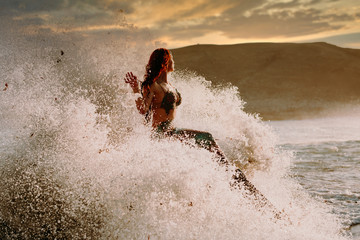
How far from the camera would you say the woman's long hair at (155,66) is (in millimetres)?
3844

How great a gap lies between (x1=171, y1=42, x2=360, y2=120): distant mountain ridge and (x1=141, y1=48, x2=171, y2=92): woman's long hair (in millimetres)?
21178

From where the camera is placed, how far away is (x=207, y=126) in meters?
6.04

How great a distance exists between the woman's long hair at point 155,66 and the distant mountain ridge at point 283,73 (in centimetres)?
2118

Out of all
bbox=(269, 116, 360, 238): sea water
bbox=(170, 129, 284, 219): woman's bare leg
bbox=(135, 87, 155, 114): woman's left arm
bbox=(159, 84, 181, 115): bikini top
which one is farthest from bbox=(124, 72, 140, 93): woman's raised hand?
bbox=(269, 116, 360, 238): sea water

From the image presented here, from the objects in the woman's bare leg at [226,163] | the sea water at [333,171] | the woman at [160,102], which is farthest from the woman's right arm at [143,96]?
the sea water at [333,171]

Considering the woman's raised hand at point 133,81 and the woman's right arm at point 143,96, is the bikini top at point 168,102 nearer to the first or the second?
the woman's right arm at point 143,96

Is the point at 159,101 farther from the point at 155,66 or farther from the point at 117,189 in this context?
the point at 117,189

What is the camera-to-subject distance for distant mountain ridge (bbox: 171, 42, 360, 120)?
2875cm

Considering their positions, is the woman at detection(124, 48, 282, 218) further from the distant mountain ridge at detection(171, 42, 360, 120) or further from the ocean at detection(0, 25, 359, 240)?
the distant mountain ridge at detection(171, 42, 360, 120)

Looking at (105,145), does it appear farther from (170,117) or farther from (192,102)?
(192,102)

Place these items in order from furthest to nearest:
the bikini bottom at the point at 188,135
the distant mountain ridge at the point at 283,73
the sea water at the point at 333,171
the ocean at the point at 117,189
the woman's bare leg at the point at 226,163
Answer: the distant mountain ridge at the point at 283,73 < the sea water at the point at 333,171 < the bikini bottom at the point at 188,135 < the woman's bare leg at the point at 226,163 < the ocean at the point at 117,189

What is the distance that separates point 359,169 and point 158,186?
5.67 m

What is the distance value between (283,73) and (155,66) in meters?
36.3

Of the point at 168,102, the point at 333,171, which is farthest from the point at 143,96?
the point at 333,171
